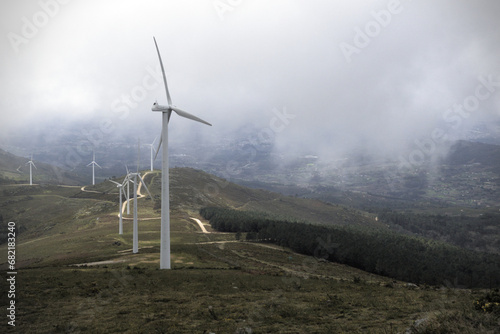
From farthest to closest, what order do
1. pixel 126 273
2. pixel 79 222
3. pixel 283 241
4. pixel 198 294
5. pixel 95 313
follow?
pixel 79 222 → pixel 283 241 → pixel 126 273 → pixel 198 294 → pixel 95 313

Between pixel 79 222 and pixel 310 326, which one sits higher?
pixel 310 326

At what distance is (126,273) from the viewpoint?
1828 inches

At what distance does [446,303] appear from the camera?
2803 centimetres

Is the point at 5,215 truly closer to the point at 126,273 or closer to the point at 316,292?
the point at 126,273

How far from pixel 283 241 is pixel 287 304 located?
72268 millimetres

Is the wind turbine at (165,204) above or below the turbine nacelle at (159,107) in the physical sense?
below

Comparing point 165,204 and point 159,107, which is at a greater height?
point 159,107

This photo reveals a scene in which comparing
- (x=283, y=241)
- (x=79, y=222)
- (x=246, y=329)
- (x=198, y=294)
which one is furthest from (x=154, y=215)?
(x=246, y=329)

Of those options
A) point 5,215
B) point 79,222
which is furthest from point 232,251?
point 5,215

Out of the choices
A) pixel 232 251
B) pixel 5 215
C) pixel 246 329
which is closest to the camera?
pixel 246 329

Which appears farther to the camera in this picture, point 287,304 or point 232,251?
point 232,251

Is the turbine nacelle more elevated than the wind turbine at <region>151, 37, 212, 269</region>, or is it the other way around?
the turbine nacelle

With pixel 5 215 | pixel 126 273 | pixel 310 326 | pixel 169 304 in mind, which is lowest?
pixel 5 215

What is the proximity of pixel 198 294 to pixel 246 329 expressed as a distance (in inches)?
571
